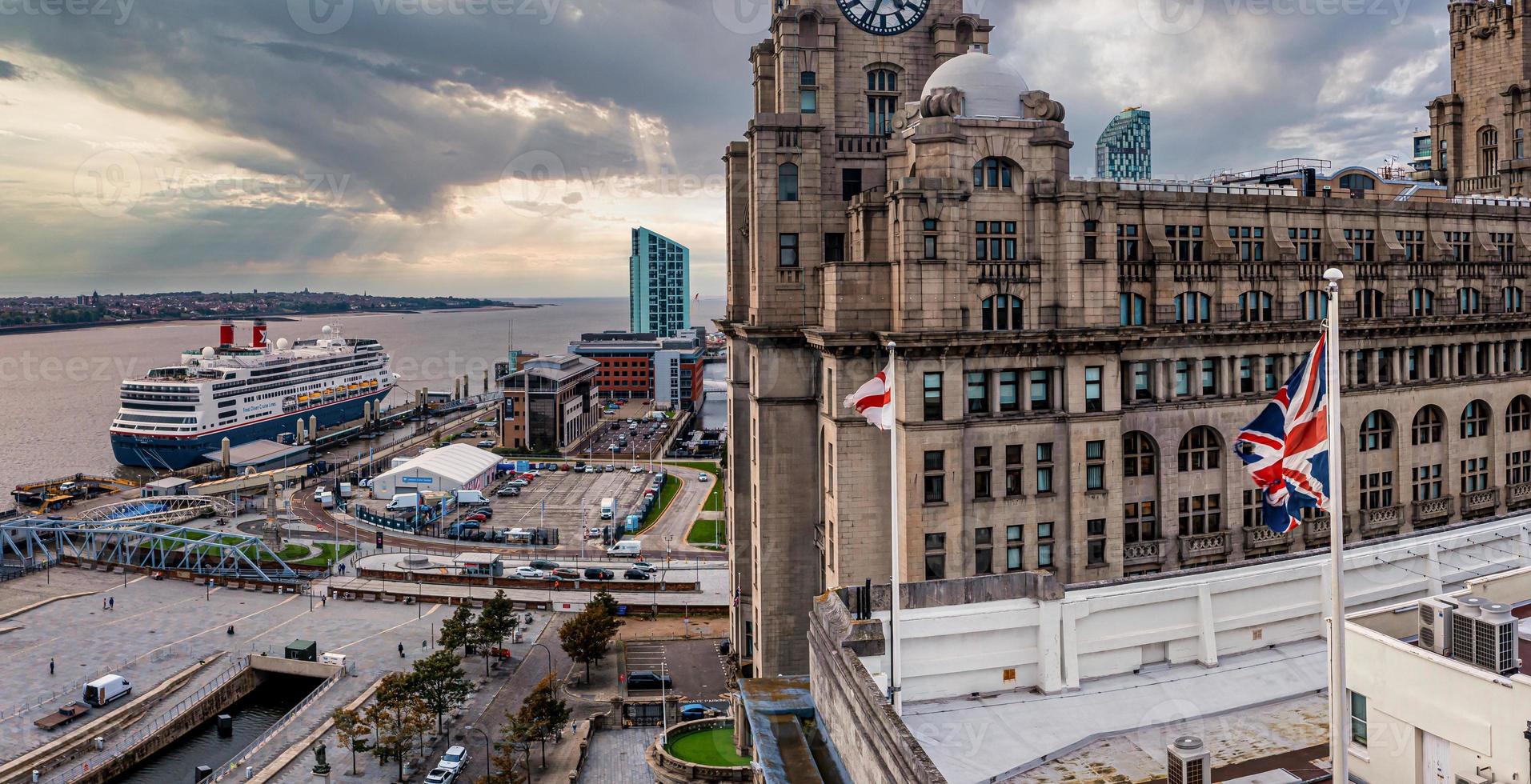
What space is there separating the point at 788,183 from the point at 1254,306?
19437 mm

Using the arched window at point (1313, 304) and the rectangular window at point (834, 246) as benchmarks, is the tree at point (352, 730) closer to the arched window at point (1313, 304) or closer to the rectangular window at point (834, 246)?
the rectangular window at point (834, 246)

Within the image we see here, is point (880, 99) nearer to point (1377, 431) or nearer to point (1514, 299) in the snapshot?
point (1377, 431)

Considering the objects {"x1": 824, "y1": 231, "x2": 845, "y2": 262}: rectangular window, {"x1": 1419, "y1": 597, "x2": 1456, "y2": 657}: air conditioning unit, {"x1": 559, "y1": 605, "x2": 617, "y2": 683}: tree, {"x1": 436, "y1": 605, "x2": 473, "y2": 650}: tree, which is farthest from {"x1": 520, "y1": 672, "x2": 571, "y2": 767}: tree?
{"x1": 1419, "y1": 597, "x2": 1456, "y2": 657}: air conditioning unit

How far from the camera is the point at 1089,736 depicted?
2108cm

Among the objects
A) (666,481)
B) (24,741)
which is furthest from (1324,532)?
(666,481)

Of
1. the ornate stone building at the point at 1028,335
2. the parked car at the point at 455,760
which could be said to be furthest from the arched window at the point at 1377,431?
the parked car at the point at 455,760

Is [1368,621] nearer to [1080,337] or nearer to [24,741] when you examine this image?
[1080,337]

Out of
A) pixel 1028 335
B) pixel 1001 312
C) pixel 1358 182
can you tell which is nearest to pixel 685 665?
pixel 1001 312

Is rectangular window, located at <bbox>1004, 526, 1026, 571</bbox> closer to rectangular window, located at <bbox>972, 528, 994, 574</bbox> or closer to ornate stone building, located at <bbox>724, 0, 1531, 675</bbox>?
ornate stone building, located at <bbox>724, 0, 1531, 675</bbox>

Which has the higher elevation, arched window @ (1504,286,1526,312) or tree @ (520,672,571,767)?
arched window @ (1504,286,1526,312)

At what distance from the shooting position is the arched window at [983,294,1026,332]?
1438 inches

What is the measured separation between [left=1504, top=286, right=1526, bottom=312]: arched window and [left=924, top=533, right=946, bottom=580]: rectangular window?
106 ft

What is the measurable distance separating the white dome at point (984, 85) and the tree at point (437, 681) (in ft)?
115

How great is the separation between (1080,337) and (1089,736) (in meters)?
18.2
